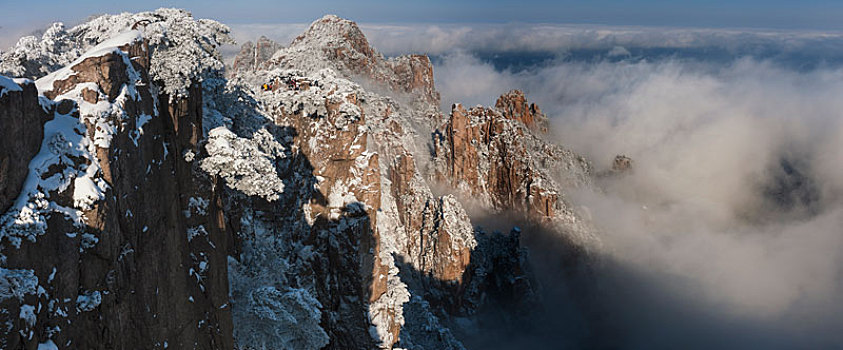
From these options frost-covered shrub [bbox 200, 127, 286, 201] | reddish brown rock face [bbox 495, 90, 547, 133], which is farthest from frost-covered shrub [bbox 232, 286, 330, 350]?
reddish brown rock face [bbox 495, 90, 547, 133]

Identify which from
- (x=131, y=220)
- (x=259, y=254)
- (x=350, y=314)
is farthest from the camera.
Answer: (x=350, y=314)

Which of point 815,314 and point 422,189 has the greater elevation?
point 422,189

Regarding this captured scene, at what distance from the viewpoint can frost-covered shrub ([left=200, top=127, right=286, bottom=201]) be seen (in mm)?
16656

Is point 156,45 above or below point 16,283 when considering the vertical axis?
above

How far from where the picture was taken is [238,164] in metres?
16.8

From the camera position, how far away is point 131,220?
501 inches

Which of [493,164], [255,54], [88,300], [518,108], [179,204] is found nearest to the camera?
[88,300]

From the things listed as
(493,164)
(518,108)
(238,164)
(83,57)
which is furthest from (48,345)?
(518,108)

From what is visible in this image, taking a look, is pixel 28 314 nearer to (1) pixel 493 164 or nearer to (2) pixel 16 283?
(2) pixel 16 283

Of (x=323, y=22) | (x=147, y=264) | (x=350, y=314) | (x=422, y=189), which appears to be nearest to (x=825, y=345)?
(x=422, y=189)

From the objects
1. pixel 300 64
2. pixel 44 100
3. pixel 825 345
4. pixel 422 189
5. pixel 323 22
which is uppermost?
pixel 323 22

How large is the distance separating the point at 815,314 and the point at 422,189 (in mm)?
130372

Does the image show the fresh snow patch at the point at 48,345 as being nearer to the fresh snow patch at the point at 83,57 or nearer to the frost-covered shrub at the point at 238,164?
the fresh snow patch at the point at 83,57

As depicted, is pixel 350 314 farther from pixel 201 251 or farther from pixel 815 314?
pixel 815 314
